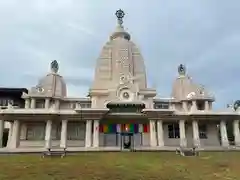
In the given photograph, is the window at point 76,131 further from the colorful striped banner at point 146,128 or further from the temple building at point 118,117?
the colorful striped banner at point 146,128

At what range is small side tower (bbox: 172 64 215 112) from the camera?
43.5m

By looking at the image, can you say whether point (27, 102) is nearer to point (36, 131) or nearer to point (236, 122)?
point (36, 131)

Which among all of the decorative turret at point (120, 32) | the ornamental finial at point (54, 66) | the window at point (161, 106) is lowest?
the window at point (161, 106)

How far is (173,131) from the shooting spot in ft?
135

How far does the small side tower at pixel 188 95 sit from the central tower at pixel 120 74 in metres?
5.09

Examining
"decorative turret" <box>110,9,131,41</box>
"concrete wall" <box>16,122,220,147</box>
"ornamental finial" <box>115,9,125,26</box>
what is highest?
"ornamental finial" <box>115,9,125,26</box>

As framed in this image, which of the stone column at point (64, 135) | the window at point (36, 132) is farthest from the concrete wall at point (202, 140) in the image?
the window at point (36, 132)

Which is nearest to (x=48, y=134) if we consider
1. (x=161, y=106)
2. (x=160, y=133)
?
(x=160, y=133)

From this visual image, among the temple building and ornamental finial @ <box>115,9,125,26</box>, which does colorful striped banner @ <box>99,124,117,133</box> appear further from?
ornamental finial @ <box>115,9,125,26</box>

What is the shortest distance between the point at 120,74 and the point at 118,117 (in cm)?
901

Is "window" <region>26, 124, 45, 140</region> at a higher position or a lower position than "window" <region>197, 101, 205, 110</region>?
lower

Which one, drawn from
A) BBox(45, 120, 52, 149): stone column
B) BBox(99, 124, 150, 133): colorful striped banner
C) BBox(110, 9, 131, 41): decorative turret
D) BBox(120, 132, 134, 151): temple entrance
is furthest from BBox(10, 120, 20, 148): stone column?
BBox(110, 9, 131, 41): decorative turret

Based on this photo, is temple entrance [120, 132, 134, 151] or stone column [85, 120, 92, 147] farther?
temple entrance [120, 132, 134, 151]

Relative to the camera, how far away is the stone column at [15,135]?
35.8 m
